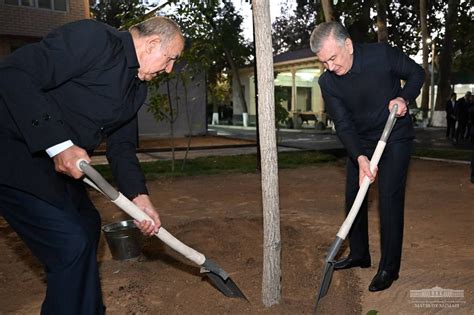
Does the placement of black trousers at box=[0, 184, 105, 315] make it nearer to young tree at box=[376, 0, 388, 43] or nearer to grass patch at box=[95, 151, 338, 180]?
grass patch at box=[95, 151, 338, 180]

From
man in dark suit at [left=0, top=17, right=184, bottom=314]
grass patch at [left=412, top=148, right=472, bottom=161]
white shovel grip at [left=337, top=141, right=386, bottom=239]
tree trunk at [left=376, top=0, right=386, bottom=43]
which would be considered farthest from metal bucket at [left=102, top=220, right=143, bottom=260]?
tree trunk at [left=376, top=0, right=386, bottom=43]

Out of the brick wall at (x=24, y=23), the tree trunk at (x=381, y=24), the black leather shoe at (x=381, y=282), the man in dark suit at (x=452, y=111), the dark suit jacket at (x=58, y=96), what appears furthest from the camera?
the man in dark suit at (x=452, y=111)

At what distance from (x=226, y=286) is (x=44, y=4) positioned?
14.2 m

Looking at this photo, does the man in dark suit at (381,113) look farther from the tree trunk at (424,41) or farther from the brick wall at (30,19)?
the tree trunk at (424,41)

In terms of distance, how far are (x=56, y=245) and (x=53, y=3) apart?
47.7ft

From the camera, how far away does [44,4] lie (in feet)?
46.3

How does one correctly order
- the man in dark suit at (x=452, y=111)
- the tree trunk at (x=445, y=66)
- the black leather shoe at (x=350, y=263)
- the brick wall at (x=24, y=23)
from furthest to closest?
the tree trunk at (x=445, y=66)
the man in dark suit at (x=452, y=111)
the brick wall at (x=24, y=23)
the black leather shoe at (x=350, y=263)

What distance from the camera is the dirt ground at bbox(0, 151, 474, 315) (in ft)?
9.61

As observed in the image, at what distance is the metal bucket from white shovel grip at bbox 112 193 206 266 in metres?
1.42

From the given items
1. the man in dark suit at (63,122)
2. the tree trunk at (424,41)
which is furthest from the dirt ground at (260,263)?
the tree trunk at (424,41)

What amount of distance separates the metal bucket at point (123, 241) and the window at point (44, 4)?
1259 centimetres

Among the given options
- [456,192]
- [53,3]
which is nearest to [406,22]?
[53,3]

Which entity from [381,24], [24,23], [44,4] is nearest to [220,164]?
[381,24]

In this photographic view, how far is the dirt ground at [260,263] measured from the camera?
2.93 metres
